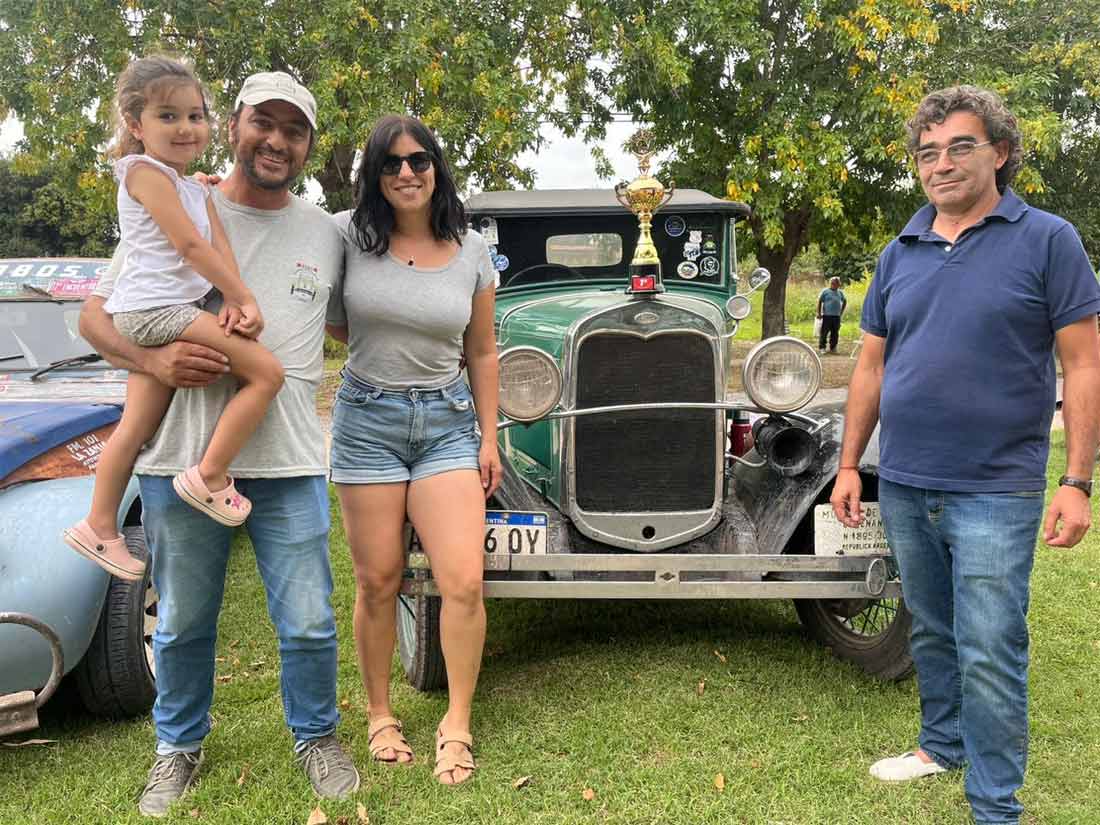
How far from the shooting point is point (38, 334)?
14.0ft

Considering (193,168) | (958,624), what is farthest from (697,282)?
(193,168)

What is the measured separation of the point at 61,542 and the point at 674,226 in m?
3.06

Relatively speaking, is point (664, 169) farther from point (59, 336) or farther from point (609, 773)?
point (609, 773)

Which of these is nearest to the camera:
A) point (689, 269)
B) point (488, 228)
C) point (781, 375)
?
point (781, 375)

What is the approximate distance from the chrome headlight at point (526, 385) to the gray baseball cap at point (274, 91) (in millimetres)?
1102

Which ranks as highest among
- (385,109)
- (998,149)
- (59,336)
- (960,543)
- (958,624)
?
(385,109)

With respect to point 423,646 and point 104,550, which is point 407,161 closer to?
point 104,550

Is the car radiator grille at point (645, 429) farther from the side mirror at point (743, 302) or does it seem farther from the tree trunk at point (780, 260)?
the tree trunk at point (780, 260)

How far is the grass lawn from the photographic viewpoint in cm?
269

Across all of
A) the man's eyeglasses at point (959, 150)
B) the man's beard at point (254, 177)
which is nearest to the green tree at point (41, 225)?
the man's beard at point (254, 177)

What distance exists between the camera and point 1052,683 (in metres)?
3.53

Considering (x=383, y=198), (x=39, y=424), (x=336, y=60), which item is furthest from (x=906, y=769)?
(x=336, y=60)

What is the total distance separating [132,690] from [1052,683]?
339 cm

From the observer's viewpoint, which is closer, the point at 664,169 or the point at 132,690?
the point at 132,690
